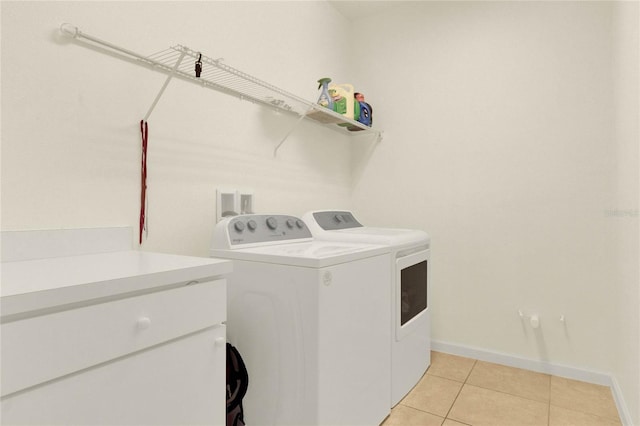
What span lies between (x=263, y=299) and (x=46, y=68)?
3.35 feet

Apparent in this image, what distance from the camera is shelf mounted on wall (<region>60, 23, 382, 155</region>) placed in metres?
1.26

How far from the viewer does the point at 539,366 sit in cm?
213

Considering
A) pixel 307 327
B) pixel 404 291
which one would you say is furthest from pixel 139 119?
pixel 404 291

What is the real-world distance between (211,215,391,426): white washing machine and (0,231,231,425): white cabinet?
33cm

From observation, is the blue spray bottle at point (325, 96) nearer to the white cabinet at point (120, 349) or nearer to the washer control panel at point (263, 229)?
the washer control panel at point (263, 229)

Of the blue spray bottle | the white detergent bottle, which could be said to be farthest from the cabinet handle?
the white detergent bottle

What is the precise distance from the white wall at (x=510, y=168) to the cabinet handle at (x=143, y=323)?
1.91m

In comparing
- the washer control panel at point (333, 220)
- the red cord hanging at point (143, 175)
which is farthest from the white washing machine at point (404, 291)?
the red cord hanging at point (143, 175)

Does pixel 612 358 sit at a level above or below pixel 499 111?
below

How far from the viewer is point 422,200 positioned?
2.50 metres

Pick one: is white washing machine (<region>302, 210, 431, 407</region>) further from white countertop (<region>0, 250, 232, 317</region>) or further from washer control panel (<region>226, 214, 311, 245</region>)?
white countertop (<region>0, 250, 232, 317</region>)

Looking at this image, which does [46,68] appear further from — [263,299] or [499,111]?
[499,111]

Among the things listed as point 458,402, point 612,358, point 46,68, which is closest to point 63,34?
point 46,68

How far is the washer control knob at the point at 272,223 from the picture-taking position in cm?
168
